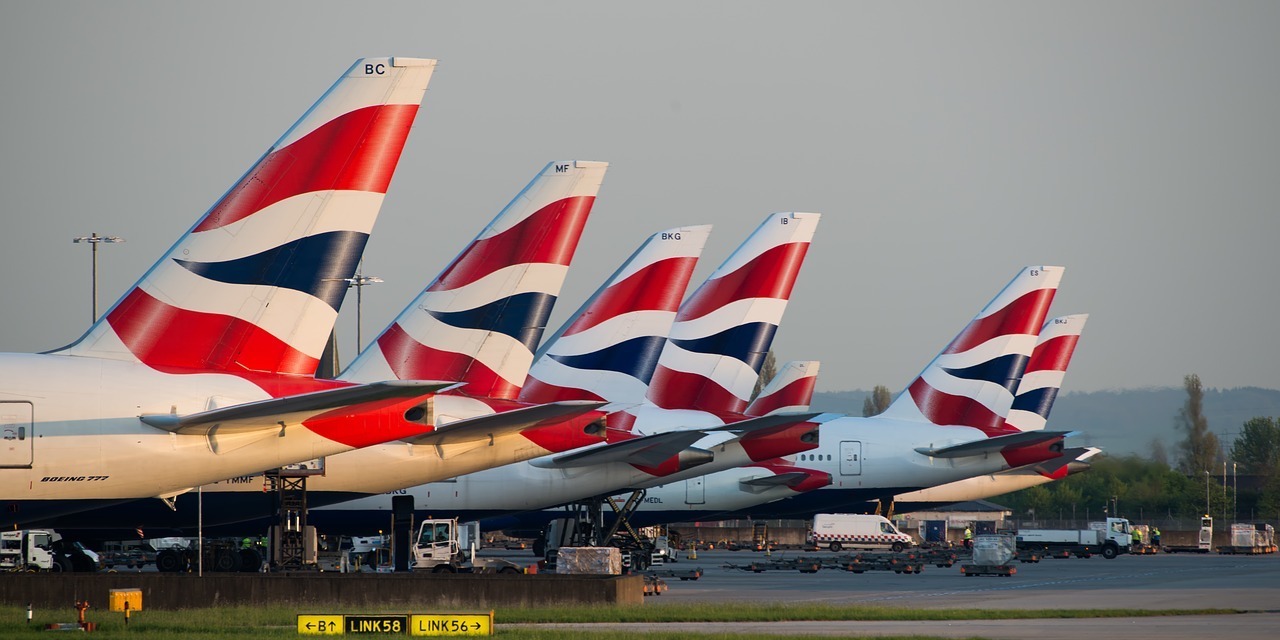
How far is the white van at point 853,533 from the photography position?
6750 centimetres

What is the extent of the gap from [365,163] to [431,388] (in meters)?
5.11

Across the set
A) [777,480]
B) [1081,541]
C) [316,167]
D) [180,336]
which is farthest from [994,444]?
[180,336]

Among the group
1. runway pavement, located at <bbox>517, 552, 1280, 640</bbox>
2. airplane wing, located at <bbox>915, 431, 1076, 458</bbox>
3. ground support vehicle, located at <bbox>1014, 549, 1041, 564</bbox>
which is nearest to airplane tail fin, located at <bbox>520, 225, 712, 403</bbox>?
runway pavement, located at <bbox>517, 552, 1280, 640</bbox>

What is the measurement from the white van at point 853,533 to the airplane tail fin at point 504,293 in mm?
34916

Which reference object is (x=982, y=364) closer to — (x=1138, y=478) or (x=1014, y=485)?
(x=1014, y=485)

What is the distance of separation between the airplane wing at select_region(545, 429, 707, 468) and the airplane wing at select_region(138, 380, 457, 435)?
1662 cm

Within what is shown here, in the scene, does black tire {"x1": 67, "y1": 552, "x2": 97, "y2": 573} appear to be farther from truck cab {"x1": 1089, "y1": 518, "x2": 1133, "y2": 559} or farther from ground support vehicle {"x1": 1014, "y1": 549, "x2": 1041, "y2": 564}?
truck cab {"x1": 1089, "y1": 518, "x2": 1133, "y2": 559}

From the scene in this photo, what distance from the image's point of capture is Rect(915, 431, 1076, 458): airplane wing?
58.7m

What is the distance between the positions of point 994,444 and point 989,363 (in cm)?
492

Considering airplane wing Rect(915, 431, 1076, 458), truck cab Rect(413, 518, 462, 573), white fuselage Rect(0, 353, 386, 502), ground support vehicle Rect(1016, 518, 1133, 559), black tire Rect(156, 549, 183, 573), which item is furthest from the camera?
ground support vehicle Rect(1016, 518, 1133, 559)

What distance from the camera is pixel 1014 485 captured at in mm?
74062

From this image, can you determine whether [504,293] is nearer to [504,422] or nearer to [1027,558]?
[504,422]

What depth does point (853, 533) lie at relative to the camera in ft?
221

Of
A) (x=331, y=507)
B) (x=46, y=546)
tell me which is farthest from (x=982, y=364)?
(x=46, y=546)
